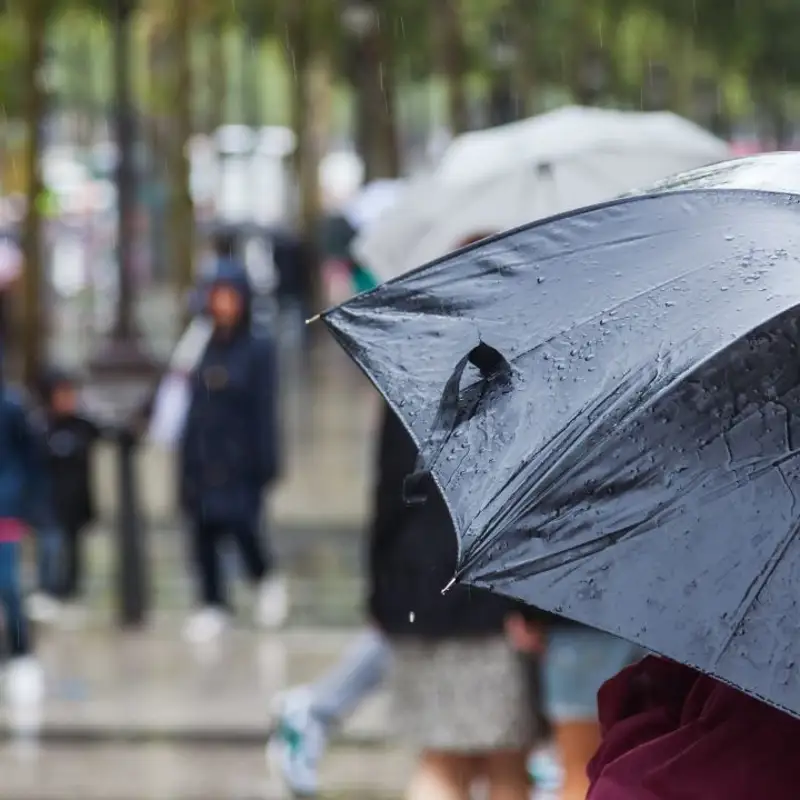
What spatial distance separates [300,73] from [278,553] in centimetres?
1995

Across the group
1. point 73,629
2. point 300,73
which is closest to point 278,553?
point 73,629

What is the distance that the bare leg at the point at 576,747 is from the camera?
456cm

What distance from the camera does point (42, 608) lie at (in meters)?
10.2

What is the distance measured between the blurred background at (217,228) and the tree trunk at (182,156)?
1.6 inches

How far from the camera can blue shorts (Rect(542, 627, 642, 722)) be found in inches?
178

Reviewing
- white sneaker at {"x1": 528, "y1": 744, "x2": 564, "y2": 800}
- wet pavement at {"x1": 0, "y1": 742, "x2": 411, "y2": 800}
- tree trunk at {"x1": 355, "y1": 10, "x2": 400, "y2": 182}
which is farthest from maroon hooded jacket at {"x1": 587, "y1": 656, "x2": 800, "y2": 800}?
tree trunk at {"x1": 355, "y1": 10, "x2": 400, "y2": 182}

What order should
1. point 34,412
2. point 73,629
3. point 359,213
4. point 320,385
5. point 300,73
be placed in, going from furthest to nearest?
point 300,73 < point 320,385 < point 359,213 < point 34,412 < point 73,629

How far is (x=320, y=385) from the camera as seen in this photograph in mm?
24500

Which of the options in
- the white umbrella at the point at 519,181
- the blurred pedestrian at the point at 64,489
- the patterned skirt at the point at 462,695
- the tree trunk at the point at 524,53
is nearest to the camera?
the patterned skirt at the point at 462,695

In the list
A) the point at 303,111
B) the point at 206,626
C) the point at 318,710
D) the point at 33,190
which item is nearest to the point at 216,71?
the point at 303,111

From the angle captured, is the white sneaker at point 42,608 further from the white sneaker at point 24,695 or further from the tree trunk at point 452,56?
the tree trunk at point 452,56

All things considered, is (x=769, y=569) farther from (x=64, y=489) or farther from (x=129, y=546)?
(x=64, y=489)

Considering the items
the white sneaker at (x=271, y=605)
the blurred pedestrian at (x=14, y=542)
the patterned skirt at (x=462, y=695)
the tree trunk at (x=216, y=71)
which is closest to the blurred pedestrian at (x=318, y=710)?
the patterned skirt at (x=462, y=695)

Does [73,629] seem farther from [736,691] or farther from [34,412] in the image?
[736,691]
